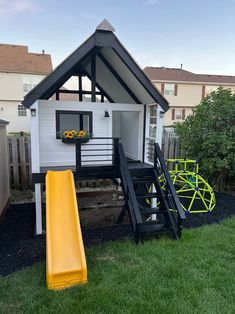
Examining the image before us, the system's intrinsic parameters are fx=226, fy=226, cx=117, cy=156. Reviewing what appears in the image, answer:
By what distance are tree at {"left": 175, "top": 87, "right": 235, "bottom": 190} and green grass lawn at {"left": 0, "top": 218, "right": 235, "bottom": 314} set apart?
3264mm

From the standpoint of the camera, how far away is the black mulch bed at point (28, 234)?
12.1ft

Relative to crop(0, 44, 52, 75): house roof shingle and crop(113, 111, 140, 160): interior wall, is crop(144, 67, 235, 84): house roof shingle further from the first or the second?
crop(113, 111, 140, 160): interior wall

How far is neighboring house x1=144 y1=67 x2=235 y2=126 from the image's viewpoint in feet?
74.3

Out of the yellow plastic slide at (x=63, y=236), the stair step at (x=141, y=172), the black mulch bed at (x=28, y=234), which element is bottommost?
→ the black mulch bed at (x=28, y=234)

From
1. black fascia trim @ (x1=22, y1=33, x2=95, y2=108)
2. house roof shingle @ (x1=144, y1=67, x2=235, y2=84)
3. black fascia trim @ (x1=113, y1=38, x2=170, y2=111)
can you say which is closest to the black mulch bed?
black fascia trim @ (x1=22, y1=33, x2=95, y2=108)

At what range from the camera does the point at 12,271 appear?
11.0ft

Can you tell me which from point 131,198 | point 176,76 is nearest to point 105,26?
point 131,198

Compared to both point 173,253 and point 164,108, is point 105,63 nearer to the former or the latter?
point 164,108

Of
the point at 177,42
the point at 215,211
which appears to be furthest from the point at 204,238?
the point at 177,42

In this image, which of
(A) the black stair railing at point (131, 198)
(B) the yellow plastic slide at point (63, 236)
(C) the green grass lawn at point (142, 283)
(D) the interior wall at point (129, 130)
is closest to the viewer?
(C) the green grass lawn at point (142, 283)

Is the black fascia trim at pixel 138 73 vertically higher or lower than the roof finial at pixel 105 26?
lower

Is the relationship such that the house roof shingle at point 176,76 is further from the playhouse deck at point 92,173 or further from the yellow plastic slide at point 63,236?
the yellow plastic slide at point 63,236

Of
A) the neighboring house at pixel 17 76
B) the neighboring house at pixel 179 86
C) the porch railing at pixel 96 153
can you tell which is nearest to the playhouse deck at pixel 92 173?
the porch railing at pixel 96 153

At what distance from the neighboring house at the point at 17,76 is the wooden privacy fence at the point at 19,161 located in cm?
1463
